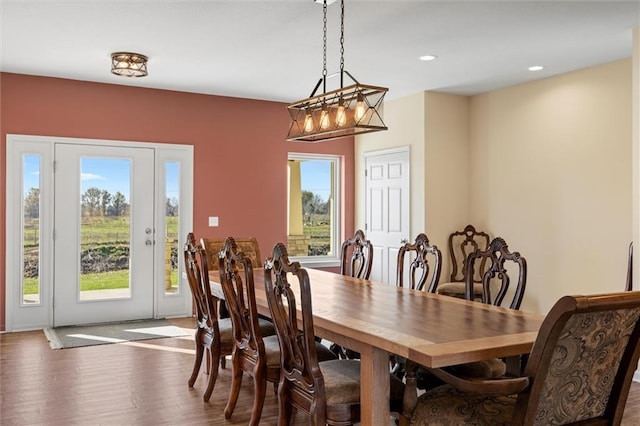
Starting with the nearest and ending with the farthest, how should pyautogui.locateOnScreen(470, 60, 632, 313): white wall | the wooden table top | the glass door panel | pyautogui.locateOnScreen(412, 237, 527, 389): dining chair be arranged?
the wooden table top
pyautogui.locateOnScreen(412, 237, 527, 389): dining chair
pyautogui.locateOnScreen(470, 60, 632, 313): white wall
the glass door panel

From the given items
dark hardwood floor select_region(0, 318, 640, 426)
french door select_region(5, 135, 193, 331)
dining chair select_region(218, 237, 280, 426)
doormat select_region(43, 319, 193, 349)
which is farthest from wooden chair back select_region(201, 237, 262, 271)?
dining chair select_region(218, 237, 280, 426)

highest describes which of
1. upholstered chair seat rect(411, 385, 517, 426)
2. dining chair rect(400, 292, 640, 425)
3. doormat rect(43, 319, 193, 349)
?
dining chair rect(400, 292, 640, 425)

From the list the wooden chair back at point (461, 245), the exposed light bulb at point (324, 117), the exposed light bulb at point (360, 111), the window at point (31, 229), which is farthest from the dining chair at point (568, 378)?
the window at point (31, 229)

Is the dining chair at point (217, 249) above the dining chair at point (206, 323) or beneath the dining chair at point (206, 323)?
above

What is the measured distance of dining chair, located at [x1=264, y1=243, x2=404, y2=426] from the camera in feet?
8.06

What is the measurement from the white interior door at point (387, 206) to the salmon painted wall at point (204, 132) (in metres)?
0.40

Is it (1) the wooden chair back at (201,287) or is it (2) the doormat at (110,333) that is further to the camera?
(2) the doormat at (110,333)

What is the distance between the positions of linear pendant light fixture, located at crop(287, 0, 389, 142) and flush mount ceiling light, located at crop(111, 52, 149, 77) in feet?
6.00

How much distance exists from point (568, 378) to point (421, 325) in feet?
2.27

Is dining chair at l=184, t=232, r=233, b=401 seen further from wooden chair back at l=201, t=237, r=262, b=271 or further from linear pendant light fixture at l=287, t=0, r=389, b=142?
wooden chair back at l=201, t=237, r=262, b=271

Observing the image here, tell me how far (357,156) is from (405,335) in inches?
217

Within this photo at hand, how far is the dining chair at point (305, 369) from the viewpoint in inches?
96.7

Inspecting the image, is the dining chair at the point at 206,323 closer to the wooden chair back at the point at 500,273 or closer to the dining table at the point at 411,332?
the dining table at the point at 411,332

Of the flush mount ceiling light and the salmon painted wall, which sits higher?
the flush mount ceiling light
